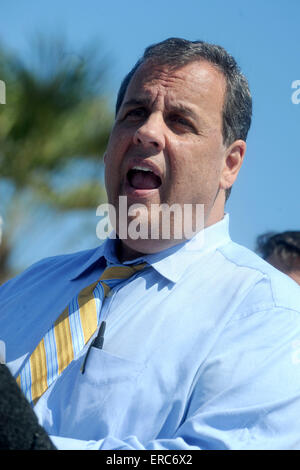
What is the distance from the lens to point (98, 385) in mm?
2256

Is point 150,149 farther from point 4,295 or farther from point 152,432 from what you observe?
point 152,432

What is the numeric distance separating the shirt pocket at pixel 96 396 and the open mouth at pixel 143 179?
27.1 inches

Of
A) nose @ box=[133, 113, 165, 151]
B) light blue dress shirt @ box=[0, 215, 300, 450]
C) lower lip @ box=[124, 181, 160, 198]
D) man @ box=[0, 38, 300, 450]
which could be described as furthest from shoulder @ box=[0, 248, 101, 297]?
nose @ box=[133, 113, 165, 151]

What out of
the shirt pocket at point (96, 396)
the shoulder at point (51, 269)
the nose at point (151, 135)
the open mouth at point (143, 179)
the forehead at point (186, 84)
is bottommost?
the shirt pocket at point (96, 396)

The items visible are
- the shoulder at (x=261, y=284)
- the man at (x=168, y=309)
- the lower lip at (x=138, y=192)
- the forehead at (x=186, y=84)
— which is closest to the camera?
the man at (x=168, y=309)

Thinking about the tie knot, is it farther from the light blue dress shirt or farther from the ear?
the ear

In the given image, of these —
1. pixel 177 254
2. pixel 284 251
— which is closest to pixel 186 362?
pixel 177 254

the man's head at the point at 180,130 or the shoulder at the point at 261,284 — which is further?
the man's head at the point at 180,130

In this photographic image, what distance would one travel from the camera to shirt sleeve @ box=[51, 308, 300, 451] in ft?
6.61

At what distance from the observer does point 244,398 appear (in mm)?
2096

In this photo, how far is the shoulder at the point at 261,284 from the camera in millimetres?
2342

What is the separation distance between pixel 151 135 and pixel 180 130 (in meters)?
0.13

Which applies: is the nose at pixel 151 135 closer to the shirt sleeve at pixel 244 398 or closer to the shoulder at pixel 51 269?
the shoulder at pixel 51 269

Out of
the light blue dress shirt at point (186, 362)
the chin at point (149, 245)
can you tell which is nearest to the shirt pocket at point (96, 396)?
the light blue dress shirt at point (186, 362)
